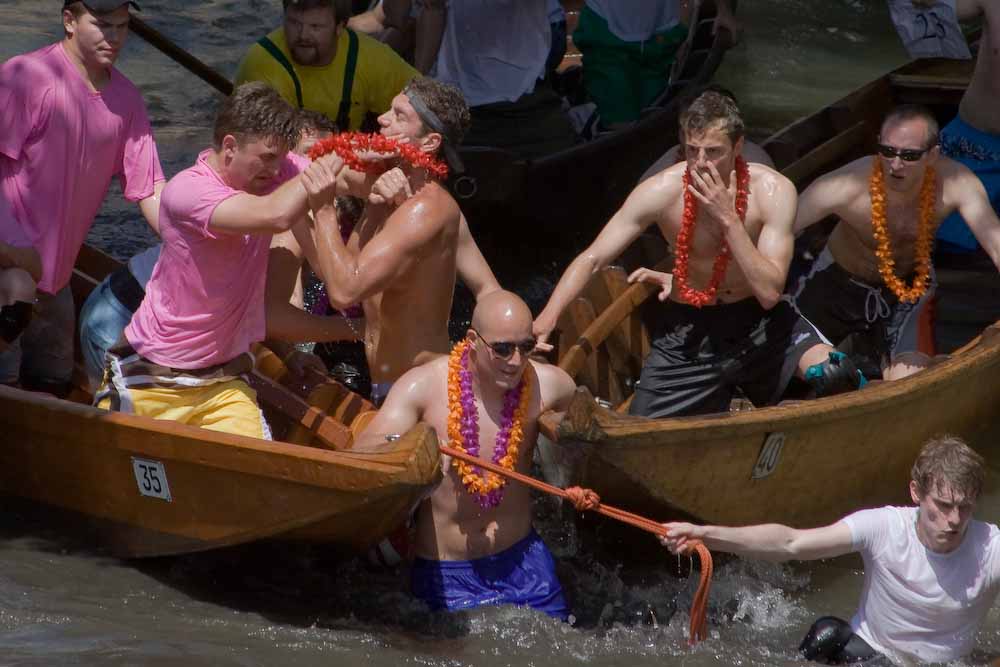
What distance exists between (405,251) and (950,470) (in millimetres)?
1908

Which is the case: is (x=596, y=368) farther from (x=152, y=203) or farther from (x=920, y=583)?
(x=920, y=583)

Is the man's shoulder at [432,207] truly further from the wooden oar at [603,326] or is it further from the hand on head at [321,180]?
the wooden oar at [603,326]

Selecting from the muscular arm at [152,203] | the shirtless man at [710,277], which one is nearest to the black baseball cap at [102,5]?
the muscular arm at [152,203]

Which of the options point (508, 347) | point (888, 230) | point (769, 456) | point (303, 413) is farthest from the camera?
point (888, 230)

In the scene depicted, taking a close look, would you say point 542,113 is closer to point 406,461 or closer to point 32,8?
point 406,461

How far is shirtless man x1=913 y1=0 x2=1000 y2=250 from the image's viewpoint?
26.2 feet

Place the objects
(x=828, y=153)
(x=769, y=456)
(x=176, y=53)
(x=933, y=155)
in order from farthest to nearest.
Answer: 1. (x=176, y=53)
2. (x=828, y=153)
3. (x=933, y=155)
4. (x=769, y=456)

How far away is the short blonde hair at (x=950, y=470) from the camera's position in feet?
16.1

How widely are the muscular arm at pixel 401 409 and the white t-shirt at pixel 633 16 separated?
5322 millimetres

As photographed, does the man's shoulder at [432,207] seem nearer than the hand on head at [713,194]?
Yes

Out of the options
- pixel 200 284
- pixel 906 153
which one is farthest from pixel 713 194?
pixel 200 284

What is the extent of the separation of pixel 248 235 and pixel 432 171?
0.73 metres

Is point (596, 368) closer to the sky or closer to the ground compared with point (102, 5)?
closer to the ground

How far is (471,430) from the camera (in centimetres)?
532
